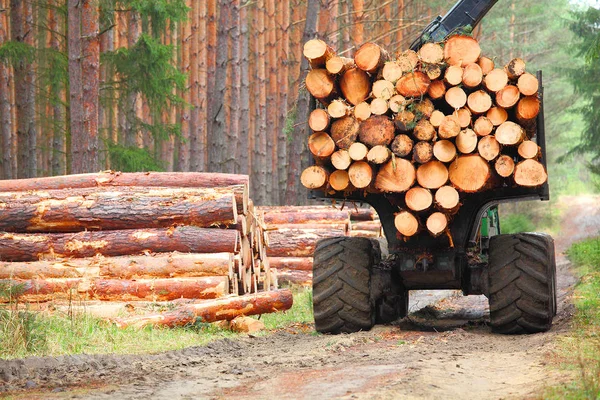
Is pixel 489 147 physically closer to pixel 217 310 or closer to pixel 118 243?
pixel 217 310

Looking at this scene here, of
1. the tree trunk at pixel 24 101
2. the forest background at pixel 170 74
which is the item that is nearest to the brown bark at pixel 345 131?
the forest background at pixel 170 74

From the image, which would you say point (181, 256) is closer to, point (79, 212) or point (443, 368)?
point (79, 212)

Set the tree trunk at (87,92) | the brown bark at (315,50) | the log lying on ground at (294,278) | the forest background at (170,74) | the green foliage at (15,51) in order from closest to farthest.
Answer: the brown bark at (315,50), the tree trunk at (87,92), the log lying on ground at (294,278), the forest background at (170,74), the green foliage at (15,51)

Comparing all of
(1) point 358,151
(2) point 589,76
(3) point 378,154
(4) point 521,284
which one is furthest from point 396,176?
(2) point 589,76

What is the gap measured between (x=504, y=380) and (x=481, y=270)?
3.63 meters

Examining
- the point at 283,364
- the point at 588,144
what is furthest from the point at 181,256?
the point at 588,144

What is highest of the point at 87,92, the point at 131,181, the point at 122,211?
the point at 87,92

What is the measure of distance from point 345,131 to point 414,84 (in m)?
0.84

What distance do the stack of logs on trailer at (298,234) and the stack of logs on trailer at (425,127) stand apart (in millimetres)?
7039

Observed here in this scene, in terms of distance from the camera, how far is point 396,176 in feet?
29.6

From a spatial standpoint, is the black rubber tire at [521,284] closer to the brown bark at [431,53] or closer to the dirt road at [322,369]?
the dirt road at [322,369]

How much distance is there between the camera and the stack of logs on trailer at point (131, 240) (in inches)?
447

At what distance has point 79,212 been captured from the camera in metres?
12.3

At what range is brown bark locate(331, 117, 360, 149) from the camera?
30.0 ft
